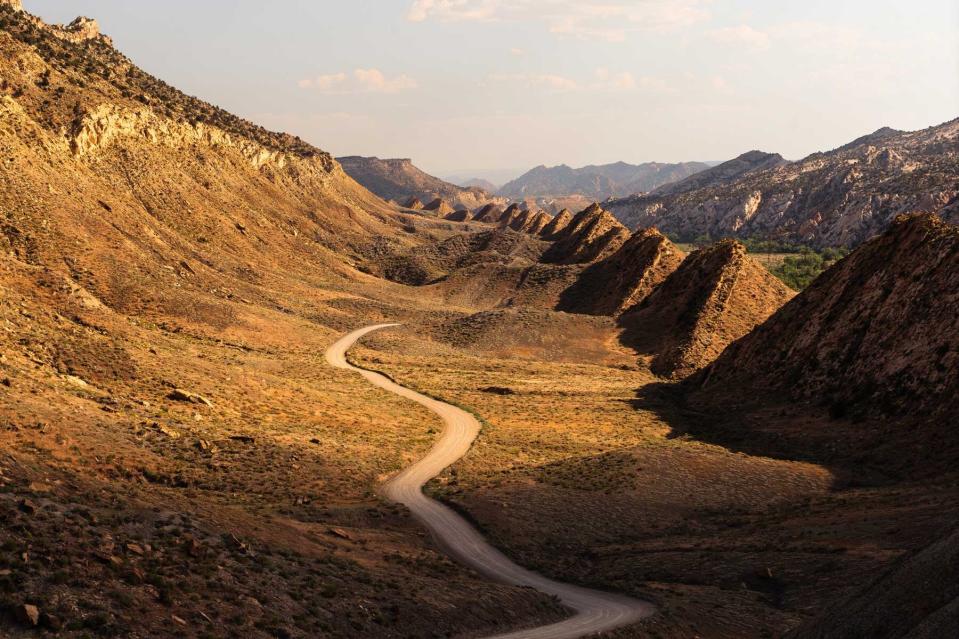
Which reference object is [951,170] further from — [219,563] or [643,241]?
[219,563]

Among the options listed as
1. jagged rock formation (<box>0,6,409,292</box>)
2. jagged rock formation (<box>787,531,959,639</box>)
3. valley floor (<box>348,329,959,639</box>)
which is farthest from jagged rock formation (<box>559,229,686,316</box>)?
jagged rock formation (<box>787,531,959,639</box>)

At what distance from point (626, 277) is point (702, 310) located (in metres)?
24.8

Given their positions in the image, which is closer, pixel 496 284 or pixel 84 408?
pixel 84 408

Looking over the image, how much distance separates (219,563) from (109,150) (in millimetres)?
77221

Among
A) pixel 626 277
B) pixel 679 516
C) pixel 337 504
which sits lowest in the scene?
pixel 337 504

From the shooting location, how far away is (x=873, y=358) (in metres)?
47.4

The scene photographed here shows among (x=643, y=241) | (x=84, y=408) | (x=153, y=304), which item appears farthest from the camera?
(x=643, y=241)

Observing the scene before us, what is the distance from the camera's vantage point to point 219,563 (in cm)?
2083

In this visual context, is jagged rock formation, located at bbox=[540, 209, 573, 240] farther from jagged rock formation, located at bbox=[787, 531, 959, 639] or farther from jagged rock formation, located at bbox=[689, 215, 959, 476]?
jagged rock formation, located at bbox=[787, 531, 959, 639]

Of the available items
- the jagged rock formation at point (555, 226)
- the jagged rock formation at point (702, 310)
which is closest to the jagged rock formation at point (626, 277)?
the jagged rock formation at point (702, 310)

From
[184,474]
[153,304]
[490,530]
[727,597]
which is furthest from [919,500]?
[153,304]

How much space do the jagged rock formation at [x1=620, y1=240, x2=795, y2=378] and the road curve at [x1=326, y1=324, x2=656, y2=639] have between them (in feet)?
100

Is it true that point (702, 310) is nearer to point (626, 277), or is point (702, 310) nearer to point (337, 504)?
point (626, 277)

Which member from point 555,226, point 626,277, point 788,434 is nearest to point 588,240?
point 626,277
